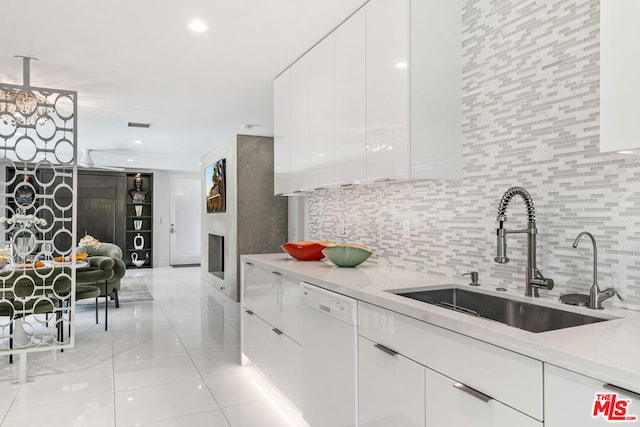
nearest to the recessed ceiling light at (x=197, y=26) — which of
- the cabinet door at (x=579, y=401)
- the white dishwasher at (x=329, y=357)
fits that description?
the white dishwasher at (x=329, y=357)

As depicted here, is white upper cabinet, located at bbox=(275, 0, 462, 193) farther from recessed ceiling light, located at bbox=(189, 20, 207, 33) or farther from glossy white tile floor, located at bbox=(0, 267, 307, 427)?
glossy white tile floor, located at bbox=(0, 267, 307, 427)

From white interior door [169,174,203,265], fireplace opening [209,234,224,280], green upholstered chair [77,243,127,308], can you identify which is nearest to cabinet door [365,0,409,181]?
green upholstered chair [77,243,127,308]

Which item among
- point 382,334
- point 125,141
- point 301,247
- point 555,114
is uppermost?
point 125,141

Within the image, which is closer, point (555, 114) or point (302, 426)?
point (555, 114)

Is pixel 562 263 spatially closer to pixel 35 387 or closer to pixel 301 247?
pixel 301 247

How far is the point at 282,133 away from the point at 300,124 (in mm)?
373

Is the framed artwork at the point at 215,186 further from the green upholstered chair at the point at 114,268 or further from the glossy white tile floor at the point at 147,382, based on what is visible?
the glossy white tile floor at the point at 147,382

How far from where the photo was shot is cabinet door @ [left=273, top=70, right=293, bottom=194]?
357 centimetres

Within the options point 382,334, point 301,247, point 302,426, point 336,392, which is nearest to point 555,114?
point 382,334

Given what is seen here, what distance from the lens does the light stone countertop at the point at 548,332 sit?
924 millimetres

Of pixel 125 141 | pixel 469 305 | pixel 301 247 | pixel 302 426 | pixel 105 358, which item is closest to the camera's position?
pixel 469 305

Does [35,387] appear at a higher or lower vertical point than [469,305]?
lower

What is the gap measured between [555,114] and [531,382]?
3.87ft

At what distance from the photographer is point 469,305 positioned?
1.96 meters
